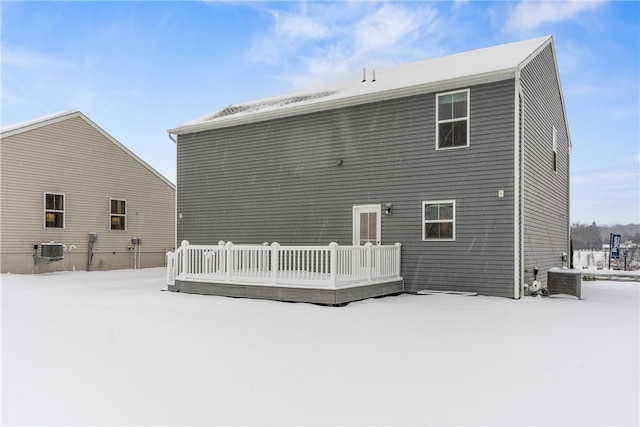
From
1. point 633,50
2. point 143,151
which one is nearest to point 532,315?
point 633,50

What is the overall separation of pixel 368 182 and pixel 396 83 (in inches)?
103

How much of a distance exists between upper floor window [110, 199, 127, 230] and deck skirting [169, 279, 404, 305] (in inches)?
343

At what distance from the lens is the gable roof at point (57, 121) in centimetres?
1524

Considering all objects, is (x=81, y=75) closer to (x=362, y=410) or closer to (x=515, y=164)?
(x=515, y=164)

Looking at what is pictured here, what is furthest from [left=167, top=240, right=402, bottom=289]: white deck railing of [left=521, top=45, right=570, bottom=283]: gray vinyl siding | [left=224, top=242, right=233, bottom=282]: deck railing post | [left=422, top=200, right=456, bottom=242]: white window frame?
[left=521, top=45, right=570, bottom=283]: gray vinyl siding

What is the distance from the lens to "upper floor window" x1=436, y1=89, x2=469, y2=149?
412 inches

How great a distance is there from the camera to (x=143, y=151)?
63.6 feet

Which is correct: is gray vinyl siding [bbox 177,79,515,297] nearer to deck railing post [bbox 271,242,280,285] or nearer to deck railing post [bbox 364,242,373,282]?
deck railing post [bbox 364,242,373,282]

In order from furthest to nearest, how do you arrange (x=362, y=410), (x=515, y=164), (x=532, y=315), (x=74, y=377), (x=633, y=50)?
(x=633, y=50)
(x=515, y=164)
(x=532, y=315)
(x=74, y=377)
(x=362, y=410)

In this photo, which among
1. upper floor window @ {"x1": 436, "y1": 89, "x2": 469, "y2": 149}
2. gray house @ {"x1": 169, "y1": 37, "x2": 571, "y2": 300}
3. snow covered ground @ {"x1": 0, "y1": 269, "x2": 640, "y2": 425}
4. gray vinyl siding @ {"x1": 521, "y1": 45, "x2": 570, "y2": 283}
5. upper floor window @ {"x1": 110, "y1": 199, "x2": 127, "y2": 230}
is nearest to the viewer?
snow covered ground @ {"x1": 0, "y1": 269, "x2": 640, "y2": 425}

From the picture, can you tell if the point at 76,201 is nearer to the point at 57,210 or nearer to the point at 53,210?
the point at 57,210

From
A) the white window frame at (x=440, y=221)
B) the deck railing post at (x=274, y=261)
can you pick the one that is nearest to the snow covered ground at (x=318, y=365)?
the deck railing post at (x=274, y=261)

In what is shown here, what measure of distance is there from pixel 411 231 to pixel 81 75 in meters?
16.6

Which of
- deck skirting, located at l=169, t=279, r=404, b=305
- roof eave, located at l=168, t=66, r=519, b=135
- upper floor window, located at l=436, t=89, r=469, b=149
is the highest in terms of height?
roof eave, located at l=168, t=66, r=519, b=135
